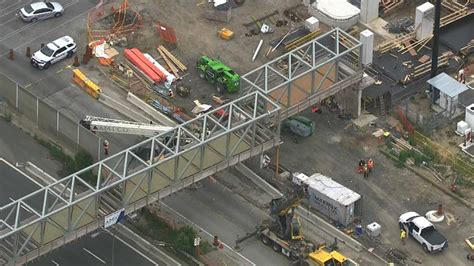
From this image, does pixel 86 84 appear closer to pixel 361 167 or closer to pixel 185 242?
pixel 185 242

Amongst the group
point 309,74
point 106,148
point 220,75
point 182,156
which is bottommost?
point 106,148

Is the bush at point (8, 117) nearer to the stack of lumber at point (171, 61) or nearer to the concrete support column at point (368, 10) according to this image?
the stack of lumber at point (171, 61)

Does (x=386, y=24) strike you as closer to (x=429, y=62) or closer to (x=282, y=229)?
(x=429, y=62)

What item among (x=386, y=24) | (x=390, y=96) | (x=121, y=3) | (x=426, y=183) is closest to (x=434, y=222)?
(x=426, y=183)

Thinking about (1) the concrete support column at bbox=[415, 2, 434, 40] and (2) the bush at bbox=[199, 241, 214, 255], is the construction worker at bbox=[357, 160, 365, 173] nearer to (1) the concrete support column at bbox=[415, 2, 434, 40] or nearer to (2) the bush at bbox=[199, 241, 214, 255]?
(2) the bush at bbox=[199, 241, 214, 255]

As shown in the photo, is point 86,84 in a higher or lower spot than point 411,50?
higher

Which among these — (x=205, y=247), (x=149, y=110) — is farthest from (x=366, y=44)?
(x=205, y=247)
